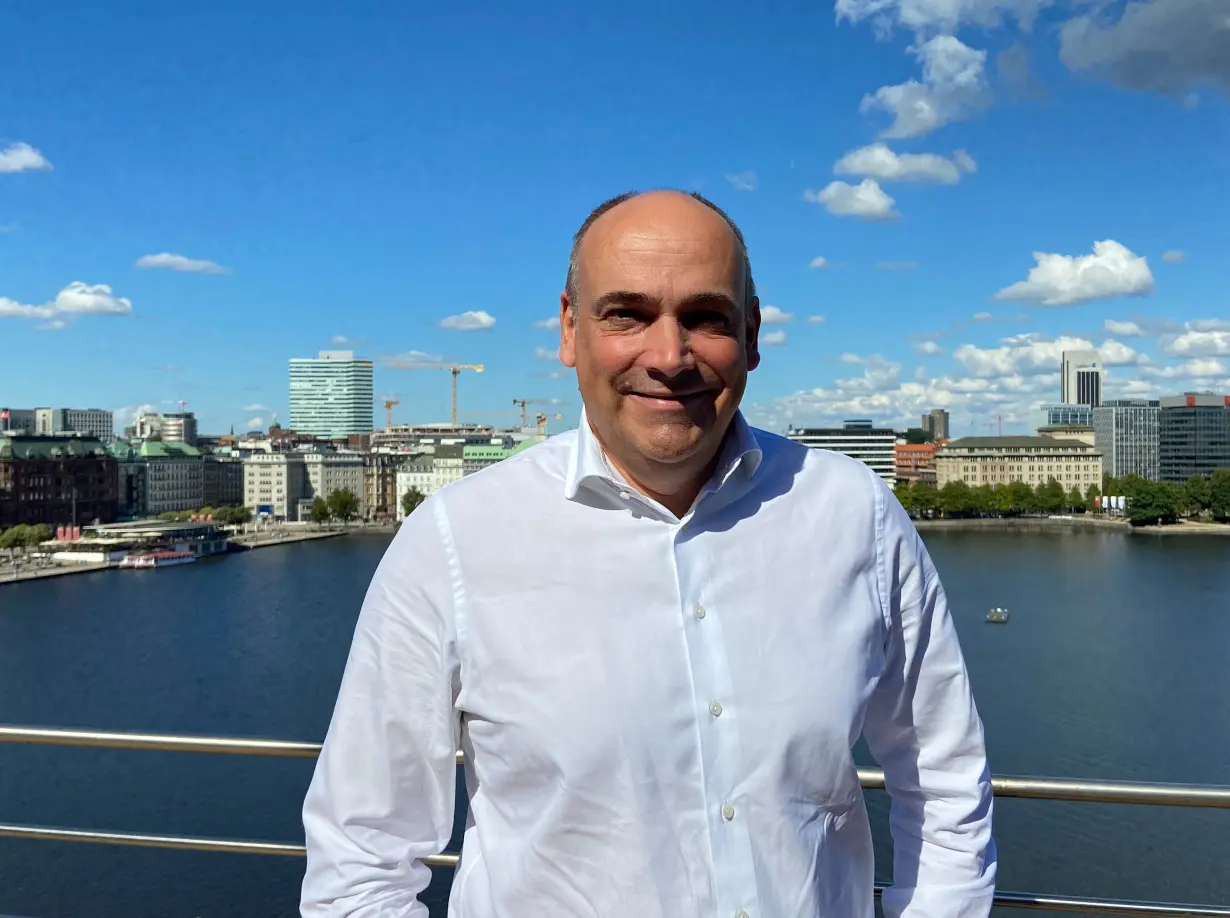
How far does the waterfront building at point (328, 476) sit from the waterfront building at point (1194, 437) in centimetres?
3488

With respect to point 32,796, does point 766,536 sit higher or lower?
higher

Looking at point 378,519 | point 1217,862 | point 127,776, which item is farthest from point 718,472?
point 378,519

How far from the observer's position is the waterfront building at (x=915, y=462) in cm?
4959

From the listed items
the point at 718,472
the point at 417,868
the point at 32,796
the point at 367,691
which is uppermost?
the point at 718,472

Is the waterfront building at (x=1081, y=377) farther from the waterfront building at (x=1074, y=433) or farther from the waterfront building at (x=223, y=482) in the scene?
the waterfront building at (x=223, y=482)

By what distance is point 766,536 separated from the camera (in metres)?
0.71

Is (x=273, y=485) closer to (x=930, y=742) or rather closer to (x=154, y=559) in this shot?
(x=154, y=559)

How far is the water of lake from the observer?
675 cm

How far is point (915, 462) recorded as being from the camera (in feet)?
168

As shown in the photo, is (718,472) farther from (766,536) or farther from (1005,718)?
(1005,718)

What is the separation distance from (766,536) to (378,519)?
43365 millimetres

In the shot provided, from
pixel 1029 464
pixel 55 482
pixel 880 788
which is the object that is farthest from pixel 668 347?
pixel 1029 464

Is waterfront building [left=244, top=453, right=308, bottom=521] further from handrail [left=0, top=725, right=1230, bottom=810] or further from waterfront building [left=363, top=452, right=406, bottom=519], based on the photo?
handrail [left=0, top=725, right=1230, bottom=810]

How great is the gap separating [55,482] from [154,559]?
10.4m
